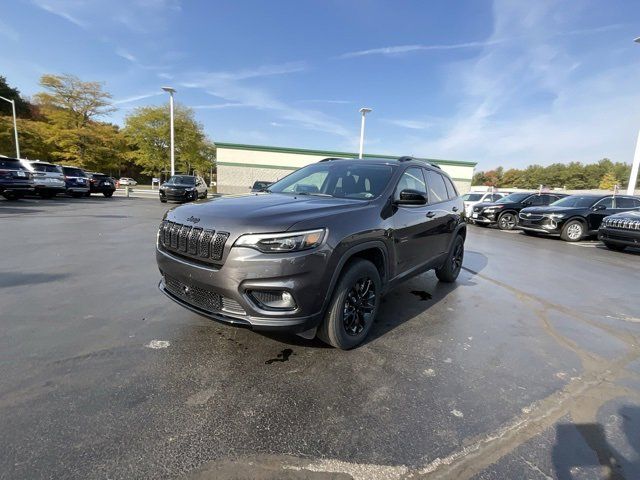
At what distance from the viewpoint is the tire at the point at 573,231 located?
12.1 meters

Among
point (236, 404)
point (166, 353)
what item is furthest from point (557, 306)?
point (166, 353)

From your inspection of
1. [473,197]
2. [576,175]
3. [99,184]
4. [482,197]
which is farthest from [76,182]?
[576,175]

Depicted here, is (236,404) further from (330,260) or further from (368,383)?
(330,260)

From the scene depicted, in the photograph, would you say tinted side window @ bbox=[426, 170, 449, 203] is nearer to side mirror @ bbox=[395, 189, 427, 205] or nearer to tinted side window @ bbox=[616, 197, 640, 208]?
side mirror @ bbox=[395, 189, 427, 205]

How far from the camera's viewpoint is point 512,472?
1.92 metres

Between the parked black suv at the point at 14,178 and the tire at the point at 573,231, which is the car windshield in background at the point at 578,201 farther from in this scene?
the parked black suv at the point at 14,178

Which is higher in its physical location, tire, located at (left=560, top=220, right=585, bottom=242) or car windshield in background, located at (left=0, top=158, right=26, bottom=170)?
car windshield in background, located at (left=0, top=158, right=26, bottom=170)

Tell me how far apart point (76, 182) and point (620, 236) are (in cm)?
2602

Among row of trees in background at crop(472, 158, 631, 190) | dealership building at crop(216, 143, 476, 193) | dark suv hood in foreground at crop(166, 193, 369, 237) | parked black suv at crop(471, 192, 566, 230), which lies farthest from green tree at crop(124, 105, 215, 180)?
row of trees in background at crop(472, 158, 631, 190)

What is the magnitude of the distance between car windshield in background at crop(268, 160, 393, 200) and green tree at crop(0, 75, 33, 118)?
61.9 m

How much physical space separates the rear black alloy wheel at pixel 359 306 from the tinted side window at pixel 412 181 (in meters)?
1.10

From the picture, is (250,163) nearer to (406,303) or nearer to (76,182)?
(76,182)

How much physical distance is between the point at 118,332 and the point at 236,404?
169 centimetres

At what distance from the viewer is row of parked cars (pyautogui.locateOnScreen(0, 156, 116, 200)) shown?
605 inches
